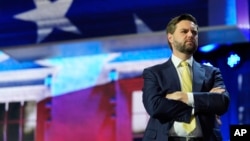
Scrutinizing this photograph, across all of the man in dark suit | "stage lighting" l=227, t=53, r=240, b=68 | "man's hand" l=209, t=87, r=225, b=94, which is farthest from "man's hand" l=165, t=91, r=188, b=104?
"stage lighting" l=227, t=53, r=240, b=68

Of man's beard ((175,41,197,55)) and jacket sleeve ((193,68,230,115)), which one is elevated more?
man's beard ((175,41,197,55))

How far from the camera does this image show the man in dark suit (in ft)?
4.29

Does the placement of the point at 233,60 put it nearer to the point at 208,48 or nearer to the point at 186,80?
the point at 208,48

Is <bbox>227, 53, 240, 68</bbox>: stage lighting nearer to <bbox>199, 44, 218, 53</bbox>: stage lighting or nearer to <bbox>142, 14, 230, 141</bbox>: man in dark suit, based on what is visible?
<bbox>199, 44, 218, 53</bbox>: stage lighting

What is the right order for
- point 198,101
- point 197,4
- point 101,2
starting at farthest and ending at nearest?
point 101,2
point 197,4
point 198,101

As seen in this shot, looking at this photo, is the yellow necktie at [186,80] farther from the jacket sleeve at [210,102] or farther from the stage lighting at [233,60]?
the stage lighting at [233,60]

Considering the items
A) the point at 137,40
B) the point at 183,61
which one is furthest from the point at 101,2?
the point at 183,61

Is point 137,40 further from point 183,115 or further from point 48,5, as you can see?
point 183,115

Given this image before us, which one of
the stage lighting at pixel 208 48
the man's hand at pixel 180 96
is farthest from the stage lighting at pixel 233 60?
the man's hand at pixel 180 96

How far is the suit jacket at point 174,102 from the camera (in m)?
1.31

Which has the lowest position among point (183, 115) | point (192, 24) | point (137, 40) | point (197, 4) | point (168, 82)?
point (183, 115)

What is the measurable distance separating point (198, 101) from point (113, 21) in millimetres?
1751

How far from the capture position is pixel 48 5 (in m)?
3.10

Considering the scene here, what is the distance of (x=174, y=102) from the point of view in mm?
1317
